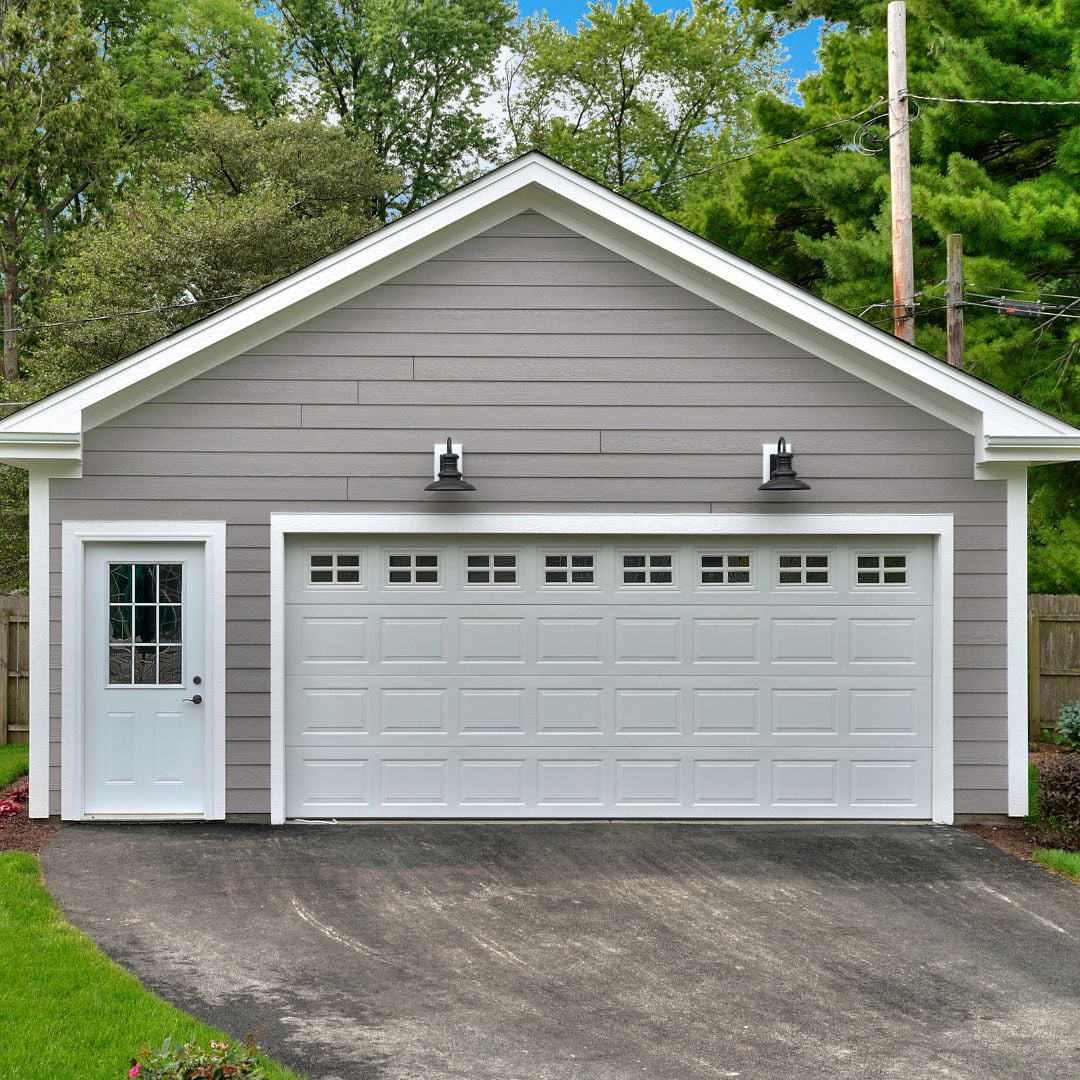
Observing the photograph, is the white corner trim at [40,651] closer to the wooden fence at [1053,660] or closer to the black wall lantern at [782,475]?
the black wall lantern at [782,475]

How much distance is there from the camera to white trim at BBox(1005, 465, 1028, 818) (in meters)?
9.68

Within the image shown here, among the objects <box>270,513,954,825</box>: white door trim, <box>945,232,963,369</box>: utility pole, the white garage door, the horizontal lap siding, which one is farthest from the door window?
<box>945,232,963,369</box>: utility pole

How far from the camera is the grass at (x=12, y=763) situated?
11.3 metres

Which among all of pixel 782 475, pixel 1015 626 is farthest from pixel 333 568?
pixel 1015 626

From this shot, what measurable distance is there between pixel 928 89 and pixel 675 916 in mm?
14509

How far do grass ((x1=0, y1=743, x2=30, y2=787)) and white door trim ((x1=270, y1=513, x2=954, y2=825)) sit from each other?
3.17 meters

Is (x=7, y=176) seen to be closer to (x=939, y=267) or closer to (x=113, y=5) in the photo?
(x=113, y=5)

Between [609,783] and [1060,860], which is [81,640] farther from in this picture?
[1060,860]

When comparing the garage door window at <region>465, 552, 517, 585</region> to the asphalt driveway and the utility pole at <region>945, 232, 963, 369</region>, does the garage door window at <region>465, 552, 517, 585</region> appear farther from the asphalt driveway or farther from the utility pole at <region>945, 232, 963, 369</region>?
the utility pole at <region>945, 232, 963, 369</region>

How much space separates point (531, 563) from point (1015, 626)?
376 cm

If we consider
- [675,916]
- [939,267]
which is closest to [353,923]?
[675,916]

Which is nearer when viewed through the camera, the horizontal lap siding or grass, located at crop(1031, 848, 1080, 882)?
grass, located at crop(1031, 848, 1080, 882)

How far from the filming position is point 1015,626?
9.70 meters

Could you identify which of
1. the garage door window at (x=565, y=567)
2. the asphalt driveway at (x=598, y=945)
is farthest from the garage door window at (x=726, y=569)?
the asphalt driveway at (x=598, y=945)
